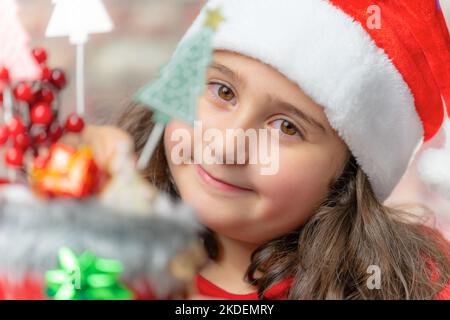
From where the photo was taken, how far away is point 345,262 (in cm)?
83

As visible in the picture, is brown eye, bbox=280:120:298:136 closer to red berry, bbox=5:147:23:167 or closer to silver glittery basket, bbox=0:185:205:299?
silver glittery basket, bbox=0:185:205:299

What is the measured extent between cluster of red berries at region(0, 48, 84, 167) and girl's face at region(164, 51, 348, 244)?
0.12 m

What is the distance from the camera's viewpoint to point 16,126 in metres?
0.79

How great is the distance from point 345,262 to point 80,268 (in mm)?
299

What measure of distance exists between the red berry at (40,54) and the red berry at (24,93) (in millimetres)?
33

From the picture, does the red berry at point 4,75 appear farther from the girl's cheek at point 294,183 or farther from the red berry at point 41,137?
the girl's cheek at point 294,183

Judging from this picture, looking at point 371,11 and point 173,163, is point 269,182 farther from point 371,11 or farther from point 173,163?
point 371,11

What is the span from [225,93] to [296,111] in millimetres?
78

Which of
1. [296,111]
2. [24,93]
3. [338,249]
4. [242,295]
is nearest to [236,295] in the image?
[242,295]

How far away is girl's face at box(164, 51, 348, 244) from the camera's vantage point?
2.49 ft

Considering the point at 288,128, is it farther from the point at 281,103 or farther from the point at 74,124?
the point at 74,124

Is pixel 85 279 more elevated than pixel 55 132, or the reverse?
pixel 55 132
